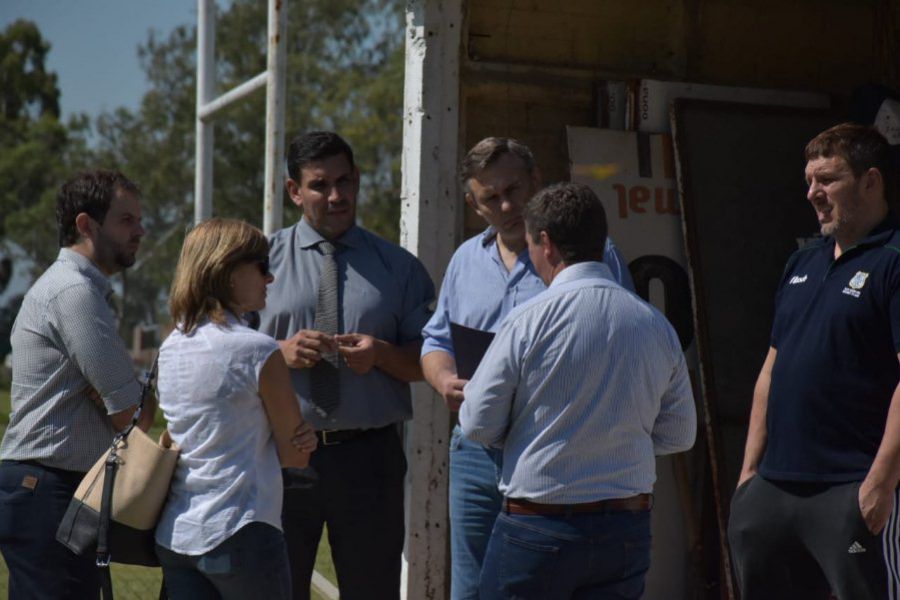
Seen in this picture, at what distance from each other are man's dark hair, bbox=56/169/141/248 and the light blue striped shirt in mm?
1481

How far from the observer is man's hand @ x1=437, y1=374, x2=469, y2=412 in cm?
394

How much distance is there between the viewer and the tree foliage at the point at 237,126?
121 feet

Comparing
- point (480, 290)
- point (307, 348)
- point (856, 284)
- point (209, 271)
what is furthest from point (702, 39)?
point (209, 271)

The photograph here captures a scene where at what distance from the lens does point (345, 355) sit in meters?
4.27

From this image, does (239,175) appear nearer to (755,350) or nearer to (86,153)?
(86,153)

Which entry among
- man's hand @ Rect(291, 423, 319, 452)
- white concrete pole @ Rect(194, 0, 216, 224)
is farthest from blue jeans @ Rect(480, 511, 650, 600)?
white concrete pole @ Rect(194, 0, 216, 224)

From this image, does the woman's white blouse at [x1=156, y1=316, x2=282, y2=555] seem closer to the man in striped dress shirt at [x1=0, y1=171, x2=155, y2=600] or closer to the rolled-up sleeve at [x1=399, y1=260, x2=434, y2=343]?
the man in striped dress shirt at [x1=0, y1=171, x2=155, y2=600]

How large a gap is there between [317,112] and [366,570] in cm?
3473

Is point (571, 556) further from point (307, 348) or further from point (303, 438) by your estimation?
point (307, 348)

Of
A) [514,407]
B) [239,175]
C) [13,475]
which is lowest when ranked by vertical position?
[13,475]

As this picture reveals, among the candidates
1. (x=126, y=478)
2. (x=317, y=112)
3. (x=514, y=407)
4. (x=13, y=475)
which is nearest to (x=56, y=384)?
(x=13, y=475)

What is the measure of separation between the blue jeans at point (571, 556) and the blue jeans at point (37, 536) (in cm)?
136

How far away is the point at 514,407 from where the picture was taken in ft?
10.8

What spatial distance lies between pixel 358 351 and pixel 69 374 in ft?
2.99
